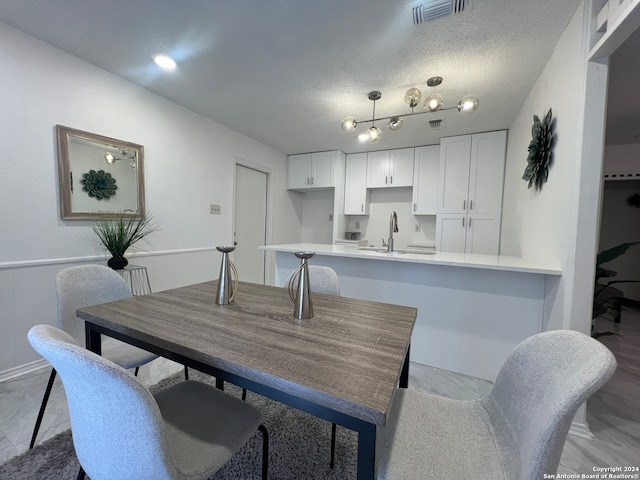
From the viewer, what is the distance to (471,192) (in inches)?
138

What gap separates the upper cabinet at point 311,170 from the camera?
438 centimetres

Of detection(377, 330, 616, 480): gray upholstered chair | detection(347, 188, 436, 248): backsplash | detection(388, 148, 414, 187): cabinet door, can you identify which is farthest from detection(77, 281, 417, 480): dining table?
detection(347, 188, 436, 248): backsplash

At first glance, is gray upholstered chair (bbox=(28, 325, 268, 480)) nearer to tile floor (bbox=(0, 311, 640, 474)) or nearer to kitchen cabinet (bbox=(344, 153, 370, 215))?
tile floor (bbox=(0, 311, 640, 474))

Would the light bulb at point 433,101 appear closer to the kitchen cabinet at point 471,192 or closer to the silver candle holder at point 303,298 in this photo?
the silver candle holder at point 303,298

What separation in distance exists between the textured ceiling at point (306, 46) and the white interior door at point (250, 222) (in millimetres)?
1207

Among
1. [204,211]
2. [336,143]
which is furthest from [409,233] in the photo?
[204,211]

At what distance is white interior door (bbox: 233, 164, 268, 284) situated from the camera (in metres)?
3.77

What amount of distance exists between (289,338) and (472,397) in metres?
1.62

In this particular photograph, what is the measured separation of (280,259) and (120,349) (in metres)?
1.49

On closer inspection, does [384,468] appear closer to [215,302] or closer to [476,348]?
[215,302]

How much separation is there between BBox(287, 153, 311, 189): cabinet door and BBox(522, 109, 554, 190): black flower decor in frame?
309 centimetres

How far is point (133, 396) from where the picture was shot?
547 mm

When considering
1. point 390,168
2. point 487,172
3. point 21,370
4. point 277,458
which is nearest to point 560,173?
point 487,172

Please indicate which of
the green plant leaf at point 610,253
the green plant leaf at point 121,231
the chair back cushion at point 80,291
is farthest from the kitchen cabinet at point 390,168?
the chair back cushion at point 80,291
